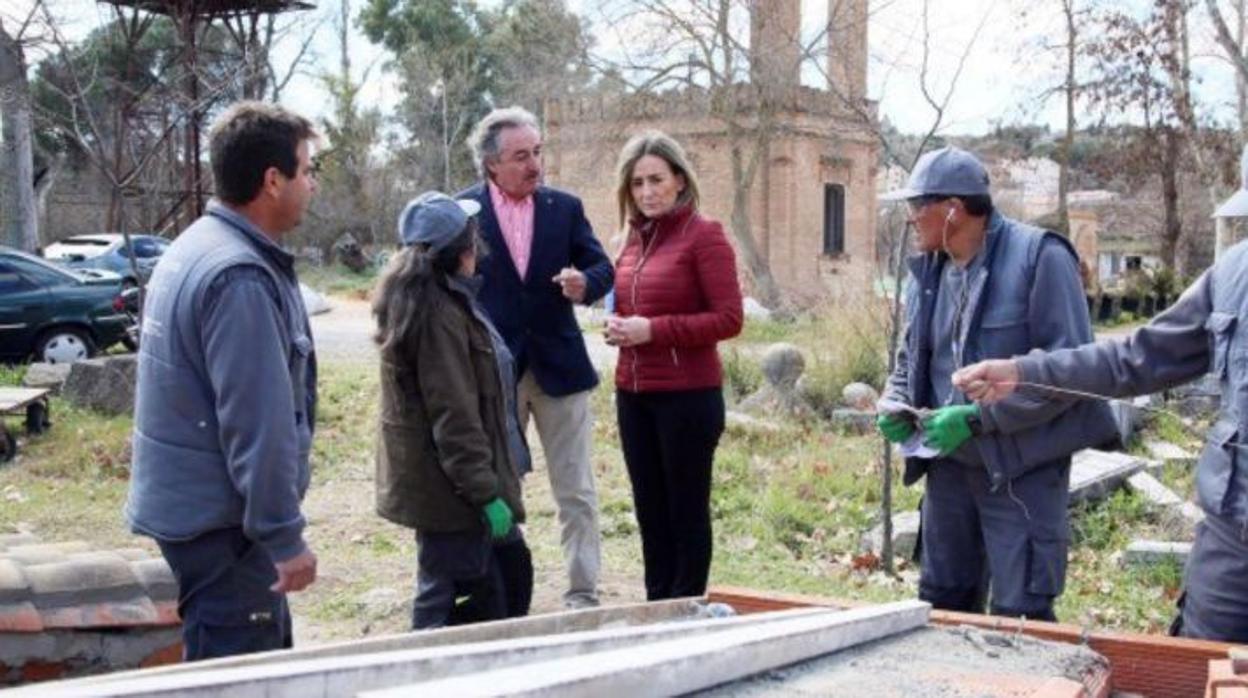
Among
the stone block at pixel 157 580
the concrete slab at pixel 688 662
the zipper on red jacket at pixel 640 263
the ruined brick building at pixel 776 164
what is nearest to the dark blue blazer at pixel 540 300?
the zipper on red jacket at pixel 640 263

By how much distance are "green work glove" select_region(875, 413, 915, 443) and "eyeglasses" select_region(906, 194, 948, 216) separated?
1.85ft

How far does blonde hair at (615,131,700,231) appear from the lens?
465 centimetres

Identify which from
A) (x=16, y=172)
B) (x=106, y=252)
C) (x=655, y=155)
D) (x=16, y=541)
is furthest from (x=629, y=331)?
(x=106, y=252)

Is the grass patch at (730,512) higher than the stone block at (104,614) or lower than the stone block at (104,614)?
lower

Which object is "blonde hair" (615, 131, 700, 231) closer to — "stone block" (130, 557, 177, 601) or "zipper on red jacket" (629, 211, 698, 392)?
"zipper on red jacket" (629, 211, 698, 392)

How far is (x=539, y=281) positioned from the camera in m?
4.93

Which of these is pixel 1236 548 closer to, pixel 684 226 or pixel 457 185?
pixel 684 226

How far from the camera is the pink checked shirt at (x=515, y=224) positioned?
4.90m

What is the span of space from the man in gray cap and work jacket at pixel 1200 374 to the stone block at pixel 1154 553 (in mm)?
2998

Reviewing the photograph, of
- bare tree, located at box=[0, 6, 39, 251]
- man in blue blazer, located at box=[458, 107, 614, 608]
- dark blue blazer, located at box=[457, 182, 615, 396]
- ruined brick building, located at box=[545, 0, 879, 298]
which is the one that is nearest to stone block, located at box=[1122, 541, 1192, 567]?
man in blue blazer, located at box=[458, 107, 614, 608]

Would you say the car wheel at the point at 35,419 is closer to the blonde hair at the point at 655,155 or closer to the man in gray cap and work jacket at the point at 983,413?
the blonde hair at the point at 655,155

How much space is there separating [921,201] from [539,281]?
1.87 meters

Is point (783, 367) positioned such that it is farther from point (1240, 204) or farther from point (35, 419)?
point (1240, 204)

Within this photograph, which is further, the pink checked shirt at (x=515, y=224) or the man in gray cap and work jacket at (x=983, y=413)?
the pink checked shirt at (x=515, y=224)
